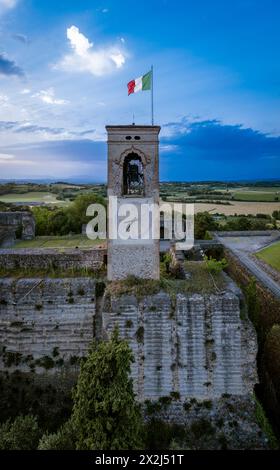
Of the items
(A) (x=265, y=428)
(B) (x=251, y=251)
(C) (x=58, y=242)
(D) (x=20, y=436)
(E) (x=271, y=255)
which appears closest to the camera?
(D) (x=20, y=436)

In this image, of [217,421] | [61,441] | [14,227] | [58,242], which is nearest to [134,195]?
[61,441]

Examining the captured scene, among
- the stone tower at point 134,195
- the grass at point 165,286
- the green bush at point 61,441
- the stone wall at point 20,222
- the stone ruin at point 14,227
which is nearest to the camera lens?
the green bush at point 61,441

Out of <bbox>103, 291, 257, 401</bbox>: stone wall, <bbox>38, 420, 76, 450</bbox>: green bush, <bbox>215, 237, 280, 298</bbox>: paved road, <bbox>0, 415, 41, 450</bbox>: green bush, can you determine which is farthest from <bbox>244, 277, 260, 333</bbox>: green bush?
<bbox>0, 415, 41, 450</bbox>: green bush

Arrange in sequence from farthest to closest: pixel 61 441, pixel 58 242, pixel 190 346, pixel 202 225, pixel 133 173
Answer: pixel 202 225
pixel 58 242
pixel 133 173
pixel 190 346
pixel 61 441

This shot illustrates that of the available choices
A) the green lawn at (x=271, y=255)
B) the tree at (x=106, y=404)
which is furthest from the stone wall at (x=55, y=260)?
the green lawn at (x=271, y=255)

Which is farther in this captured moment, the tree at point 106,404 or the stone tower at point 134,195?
the stone tower at point 134,195

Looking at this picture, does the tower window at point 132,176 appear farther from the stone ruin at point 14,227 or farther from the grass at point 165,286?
the stone ruin at point 14,227

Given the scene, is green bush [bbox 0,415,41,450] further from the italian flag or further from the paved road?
the paved road

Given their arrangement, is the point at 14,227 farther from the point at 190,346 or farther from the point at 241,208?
the point at 241,208
